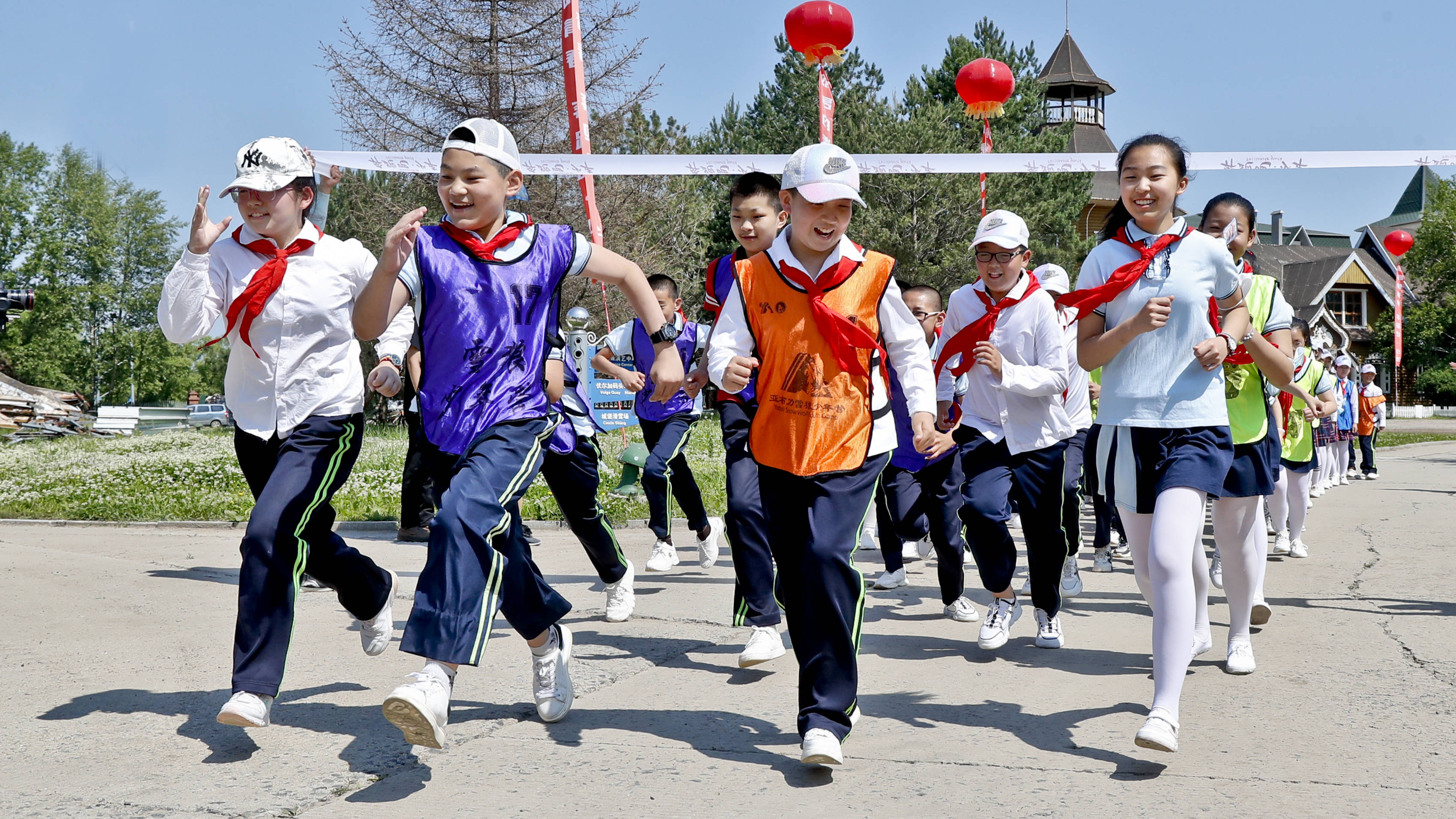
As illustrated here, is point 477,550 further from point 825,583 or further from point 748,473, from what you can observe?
point 748,473

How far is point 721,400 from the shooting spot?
5902mm

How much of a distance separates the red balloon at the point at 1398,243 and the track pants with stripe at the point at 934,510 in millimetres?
24701

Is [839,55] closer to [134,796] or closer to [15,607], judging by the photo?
[15,607]

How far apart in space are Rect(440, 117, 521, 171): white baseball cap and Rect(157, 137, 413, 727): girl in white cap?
2.30ft

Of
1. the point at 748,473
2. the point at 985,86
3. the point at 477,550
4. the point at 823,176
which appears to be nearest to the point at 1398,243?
the point at 985,86

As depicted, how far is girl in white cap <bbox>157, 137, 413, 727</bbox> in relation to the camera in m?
4.17

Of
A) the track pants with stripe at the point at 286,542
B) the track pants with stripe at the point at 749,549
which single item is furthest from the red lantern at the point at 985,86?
the track pants with stripe at the point at 286,542

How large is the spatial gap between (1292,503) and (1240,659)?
5.01 meters

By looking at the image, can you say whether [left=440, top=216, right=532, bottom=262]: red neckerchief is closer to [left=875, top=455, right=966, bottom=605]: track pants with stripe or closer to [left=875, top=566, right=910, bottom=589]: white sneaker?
[left=875, top=455, right=966, bottom=605]: track pants with stripe

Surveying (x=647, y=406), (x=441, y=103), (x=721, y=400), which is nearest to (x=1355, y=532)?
(x=647, y=406)

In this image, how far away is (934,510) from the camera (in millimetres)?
6484

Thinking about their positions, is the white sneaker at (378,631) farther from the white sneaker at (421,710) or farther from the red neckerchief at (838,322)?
the red neckerchief at (838,322)

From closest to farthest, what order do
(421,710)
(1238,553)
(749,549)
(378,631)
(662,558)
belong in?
(421,710)
(378,631)
(1238,553)
(749,549)
(662,558)

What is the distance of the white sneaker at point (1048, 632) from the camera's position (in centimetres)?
590
